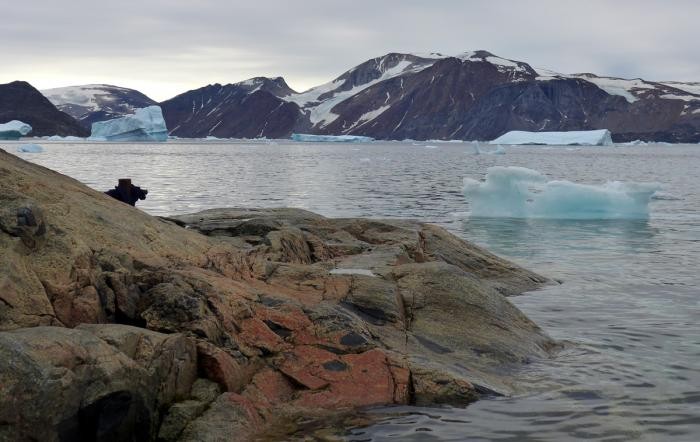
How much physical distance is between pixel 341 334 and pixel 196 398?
163 centimetres

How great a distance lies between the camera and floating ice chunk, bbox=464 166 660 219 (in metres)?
26.0

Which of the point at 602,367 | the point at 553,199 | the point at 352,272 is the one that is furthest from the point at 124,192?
the point at 553,199

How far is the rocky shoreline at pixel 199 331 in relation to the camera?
17.0 ft

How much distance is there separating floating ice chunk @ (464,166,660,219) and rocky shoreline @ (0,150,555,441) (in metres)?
17.2

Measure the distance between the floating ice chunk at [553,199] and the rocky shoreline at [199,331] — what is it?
17.2m

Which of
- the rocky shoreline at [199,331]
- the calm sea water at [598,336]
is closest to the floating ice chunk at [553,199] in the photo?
the calm sea water at [598,336]

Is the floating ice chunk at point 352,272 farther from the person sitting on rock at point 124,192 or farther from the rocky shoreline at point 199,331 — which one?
the person sitting on rock at point 124,192

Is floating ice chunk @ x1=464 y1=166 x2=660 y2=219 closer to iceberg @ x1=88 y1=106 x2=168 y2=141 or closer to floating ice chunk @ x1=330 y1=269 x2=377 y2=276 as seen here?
floating ice chunk @ x1=330 y1=269 x2=377 y2=276

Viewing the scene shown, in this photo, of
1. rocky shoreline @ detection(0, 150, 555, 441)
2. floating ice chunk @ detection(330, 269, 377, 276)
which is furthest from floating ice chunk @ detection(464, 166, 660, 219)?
floating ice chunk @ detection(330, 269, 377, 276)

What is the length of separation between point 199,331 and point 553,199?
21.3m

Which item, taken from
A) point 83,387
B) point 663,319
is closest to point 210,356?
point 83,387

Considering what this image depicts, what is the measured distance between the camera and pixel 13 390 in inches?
183

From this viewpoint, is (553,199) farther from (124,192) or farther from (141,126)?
(141,126)

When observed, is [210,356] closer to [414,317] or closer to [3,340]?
[3,340]
